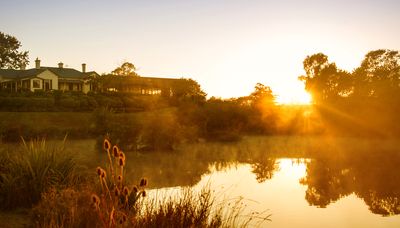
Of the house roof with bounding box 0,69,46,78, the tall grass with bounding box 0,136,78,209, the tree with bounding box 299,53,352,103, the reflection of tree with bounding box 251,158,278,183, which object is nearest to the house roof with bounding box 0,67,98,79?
the house roof with bounding box 0,69,46,78

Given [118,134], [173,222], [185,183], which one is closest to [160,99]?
[118,134]

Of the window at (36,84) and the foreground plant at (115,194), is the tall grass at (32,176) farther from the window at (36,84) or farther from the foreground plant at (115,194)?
the window at (36,84)

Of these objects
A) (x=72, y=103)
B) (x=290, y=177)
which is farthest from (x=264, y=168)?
(x=72, y=103)

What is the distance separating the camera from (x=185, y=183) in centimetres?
1304

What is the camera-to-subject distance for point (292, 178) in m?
14.9

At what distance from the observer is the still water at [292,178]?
33.1ft

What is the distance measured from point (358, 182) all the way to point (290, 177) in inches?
90.1

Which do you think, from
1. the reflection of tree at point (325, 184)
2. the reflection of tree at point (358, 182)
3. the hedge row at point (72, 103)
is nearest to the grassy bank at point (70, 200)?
the reflection of tree at point (325, 184)

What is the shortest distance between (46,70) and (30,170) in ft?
153

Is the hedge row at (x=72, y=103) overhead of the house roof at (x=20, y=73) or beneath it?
beneath

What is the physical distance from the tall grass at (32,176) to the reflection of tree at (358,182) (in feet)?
20.7

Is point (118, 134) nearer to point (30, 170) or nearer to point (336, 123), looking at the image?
point (30, 170)

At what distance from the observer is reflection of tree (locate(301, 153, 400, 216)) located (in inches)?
444

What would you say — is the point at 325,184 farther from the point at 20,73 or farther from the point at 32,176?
the point at 20,73
